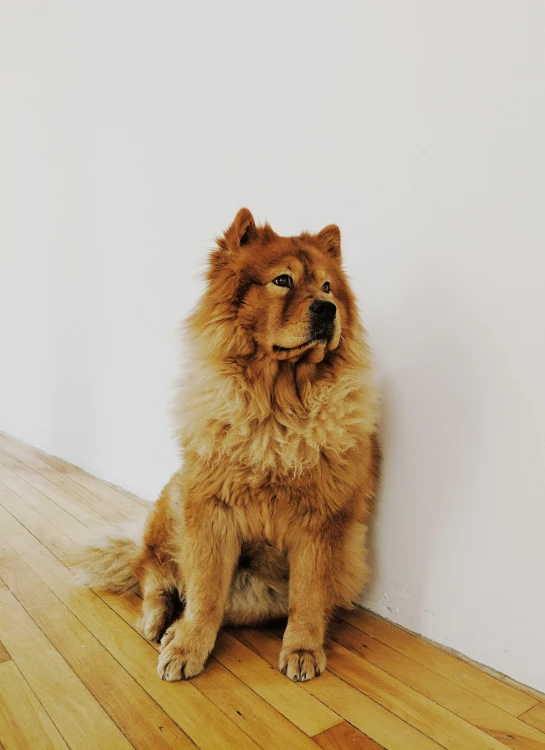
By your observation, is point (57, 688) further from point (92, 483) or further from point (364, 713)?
point (92, 483)

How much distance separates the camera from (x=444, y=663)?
5.01ft

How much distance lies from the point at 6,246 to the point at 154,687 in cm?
367

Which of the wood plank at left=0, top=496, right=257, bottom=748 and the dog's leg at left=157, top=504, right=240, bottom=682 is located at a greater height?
the dog's leg at left=157, top=504, right=240, bottom=682

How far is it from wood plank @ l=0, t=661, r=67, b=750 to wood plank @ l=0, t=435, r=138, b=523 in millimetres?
928

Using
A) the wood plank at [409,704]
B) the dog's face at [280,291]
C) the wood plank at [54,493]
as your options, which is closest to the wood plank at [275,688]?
the wood plank at [409,704]

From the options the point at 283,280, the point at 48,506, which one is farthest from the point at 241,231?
the point at 48,506

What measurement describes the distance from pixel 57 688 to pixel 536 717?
42.7 inches

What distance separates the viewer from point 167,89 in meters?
2.63

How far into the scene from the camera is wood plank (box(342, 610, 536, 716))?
4.49 feet

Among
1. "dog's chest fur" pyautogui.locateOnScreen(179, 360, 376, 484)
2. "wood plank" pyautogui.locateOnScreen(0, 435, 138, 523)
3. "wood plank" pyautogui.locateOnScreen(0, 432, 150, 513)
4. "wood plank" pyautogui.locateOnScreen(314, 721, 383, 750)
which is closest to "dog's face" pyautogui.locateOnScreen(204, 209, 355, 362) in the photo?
"dog's chest fur" pyautogui.locateOnScreen(179, 360, 376, 484)

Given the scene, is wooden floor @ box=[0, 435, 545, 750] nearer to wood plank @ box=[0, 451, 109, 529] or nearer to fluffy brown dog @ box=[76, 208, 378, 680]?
fluffy brown dog @ box=[76, 208, 378, 680]

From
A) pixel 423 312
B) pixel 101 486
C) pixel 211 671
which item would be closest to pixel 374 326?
pixel 423 312

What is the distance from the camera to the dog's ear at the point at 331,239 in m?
1.69

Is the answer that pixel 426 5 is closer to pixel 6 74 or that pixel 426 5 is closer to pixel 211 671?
pixel 211 671
